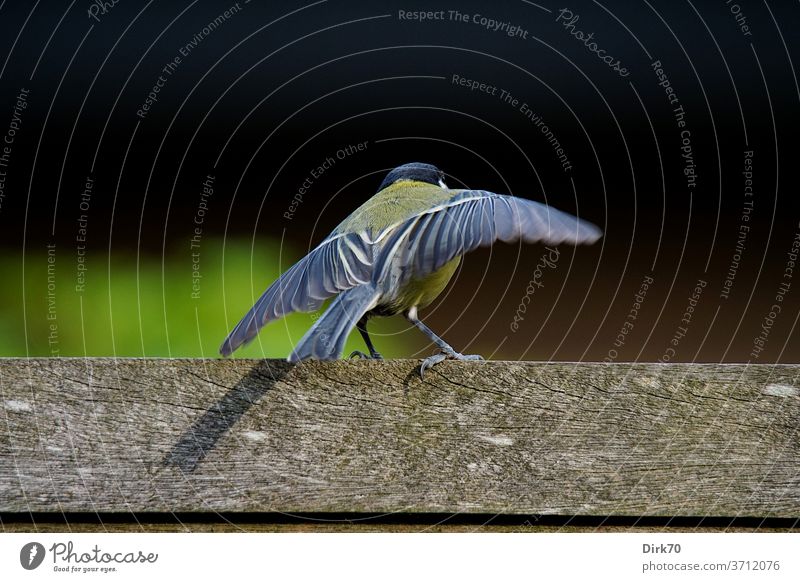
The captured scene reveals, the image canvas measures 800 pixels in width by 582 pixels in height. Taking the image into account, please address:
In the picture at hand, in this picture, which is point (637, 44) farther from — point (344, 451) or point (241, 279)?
point (344, 451)

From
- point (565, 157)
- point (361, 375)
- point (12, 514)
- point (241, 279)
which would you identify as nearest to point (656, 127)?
point (565, 157)

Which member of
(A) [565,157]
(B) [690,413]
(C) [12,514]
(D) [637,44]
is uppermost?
(D) [637,44]

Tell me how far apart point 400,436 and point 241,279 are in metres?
1.52

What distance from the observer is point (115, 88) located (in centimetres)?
345

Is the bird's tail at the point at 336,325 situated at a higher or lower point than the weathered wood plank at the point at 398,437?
higher

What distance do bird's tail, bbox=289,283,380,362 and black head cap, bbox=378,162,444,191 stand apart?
0.84 m

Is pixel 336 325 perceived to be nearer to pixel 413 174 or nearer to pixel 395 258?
pixel 395 258

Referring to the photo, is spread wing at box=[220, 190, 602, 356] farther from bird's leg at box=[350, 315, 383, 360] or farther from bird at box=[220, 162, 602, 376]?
bird's leg at box=[350, 315, 383, 360]

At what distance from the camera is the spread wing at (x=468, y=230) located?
7.37 feet

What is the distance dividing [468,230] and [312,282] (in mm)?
401

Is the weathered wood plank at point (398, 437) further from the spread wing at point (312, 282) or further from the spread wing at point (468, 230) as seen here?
the spread wing at point (468, 230)

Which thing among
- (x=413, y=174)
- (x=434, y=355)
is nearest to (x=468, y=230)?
(x=434, y=355)

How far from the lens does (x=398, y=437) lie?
6.32 ft

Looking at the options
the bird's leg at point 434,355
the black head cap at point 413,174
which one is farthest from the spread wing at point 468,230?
the black head cap at point 413,174
